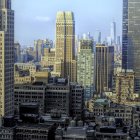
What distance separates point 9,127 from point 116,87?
14.8 m

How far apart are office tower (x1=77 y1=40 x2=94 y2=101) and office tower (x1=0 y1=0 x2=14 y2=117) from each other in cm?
1330

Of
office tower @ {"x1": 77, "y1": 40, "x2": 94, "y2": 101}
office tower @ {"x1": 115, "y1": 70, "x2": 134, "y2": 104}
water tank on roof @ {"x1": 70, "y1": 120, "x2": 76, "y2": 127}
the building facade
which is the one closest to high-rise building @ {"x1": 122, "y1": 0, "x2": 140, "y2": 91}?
office tower @ {"x1": 77, "y1": 40, "x2": 94, "y2": 101}

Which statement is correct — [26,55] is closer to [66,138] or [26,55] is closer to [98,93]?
[98,93]

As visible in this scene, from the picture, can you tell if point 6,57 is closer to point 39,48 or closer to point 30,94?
point 30,94

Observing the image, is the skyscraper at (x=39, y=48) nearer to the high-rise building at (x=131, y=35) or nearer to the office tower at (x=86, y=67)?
the high-rise building at (x=131, y=35)

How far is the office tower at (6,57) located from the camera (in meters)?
21.3

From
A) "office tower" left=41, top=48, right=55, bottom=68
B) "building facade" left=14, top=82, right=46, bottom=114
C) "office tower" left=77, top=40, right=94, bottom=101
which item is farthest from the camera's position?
"office tower" left=41, top=48, right=55, bottom=68

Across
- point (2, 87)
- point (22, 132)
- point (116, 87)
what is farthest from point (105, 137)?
point (116, 87)

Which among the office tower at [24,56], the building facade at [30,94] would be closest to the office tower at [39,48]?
the office tower at [24,56]

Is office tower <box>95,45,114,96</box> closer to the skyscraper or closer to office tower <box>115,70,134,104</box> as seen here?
office tower <box>115,70,134,104</box>

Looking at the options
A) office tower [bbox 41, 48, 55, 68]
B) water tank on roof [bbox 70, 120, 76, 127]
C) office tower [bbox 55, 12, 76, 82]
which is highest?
office tower [bbox 55, 12, 76, 82]

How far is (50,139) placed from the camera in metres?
19.0

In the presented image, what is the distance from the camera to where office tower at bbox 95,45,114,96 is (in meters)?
37.6

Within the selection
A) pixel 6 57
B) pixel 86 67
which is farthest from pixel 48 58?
pixel 6 57
